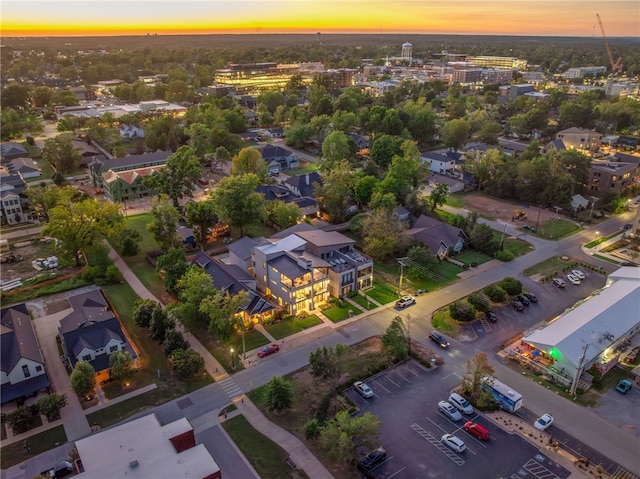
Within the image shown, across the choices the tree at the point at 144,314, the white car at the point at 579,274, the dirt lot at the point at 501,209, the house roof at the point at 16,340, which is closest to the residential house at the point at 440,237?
the white car at the point at 579,274

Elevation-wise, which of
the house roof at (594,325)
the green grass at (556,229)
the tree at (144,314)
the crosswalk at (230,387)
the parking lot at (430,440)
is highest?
the tree at (144,314)

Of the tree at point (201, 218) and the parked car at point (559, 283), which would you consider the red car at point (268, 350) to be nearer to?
the tree at point (201, 218)

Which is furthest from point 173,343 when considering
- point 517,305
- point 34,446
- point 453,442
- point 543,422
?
point 517,305

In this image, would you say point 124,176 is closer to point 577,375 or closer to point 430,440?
point 430,440

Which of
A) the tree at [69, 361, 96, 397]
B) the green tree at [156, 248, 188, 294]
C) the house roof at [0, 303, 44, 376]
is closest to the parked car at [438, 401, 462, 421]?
the tree at [69, 361, 96, 397]

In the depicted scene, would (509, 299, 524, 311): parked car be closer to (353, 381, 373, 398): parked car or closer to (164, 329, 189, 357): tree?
(353, 381, 373, 398): parked car

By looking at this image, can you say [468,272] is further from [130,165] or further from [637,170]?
[130,165]
